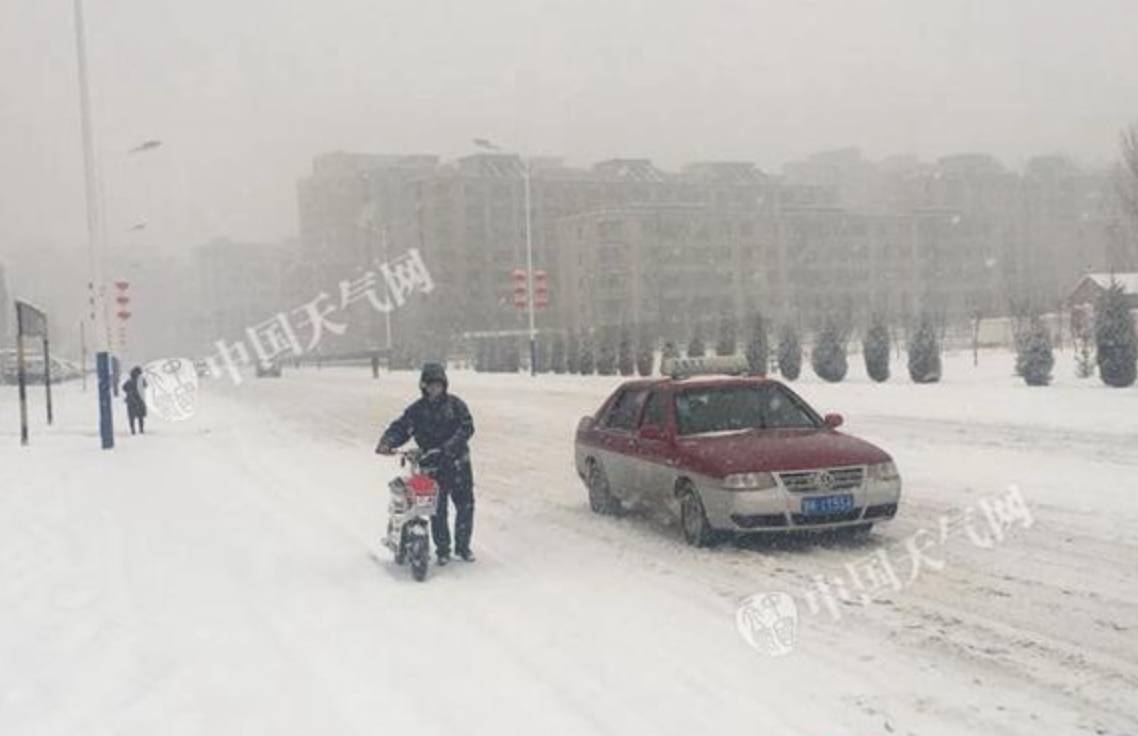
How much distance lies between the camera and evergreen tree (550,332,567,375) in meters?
55.8

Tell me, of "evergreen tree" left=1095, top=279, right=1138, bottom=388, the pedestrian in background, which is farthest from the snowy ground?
"evergreen tree" left=1095, top=279, right=1138, bottom=388

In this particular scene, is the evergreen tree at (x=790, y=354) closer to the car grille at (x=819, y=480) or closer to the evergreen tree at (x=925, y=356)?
the evergreen tree at (x=925, y=356)

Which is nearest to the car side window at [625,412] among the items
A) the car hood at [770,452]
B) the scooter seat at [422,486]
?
the car hood at [770,452]

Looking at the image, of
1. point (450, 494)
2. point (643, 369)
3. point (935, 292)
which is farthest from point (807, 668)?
point (935, 292)

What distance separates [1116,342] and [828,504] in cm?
1938

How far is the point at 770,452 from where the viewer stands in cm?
963

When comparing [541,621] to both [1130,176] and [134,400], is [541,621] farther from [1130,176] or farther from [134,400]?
[1130,176]

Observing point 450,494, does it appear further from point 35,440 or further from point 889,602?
point 35,440

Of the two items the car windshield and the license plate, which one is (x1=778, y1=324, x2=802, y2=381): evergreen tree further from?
the license plate

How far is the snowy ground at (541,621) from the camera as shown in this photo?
5617mm

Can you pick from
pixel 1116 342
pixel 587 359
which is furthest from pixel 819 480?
pixel 587 359

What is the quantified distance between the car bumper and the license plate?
0.03 meters

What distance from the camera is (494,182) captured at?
381ft

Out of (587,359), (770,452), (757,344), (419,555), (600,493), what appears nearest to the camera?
(419,555)
